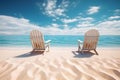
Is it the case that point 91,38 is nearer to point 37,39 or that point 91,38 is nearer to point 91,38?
point 91,38

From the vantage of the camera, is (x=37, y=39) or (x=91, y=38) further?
(x=37, y=39)

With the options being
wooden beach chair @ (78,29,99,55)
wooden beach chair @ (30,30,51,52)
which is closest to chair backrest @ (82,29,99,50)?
wooden beach chair @ (78,29,99,55)

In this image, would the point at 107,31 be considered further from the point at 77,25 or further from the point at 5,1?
the point at 5,1

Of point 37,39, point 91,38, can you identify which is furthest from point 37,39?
point 91,38

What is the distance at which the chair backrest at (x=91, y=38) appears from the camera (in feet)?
16.9

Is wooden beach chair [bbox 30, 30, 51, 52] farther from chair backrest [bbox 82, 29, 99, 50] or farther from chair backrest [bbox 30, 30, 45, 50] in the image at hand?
chair backrest [bbox 82, 29, 99, 50]

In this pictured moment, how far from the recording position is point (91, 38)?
5.25 m

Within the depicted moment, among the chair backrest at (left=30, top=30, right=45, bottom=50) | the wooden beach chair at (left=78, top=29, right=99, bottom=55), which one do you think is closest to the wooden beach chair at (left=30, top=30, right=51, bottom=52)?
the chair backrest at (left=30, top=30, right=45, bottom=50)

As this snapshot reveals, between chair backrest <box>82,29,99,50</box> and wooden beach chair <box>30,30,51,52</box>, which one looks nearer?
chair backrest <box>82,29,99,50</box>

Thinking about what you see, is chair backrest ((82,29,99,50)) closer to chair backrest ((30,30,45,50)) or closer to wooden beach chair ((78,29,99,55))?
wooden beach chair ((78,29,99,55))

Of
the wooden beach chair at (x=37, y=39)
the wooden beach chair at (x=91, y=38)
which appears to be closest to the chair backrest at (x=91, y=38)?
the wooden beach chair at (x=91, y=38)

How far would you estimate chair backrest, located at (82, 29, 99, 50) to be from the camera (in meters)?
5.14

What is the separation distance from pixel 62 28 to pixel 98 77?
3181cm

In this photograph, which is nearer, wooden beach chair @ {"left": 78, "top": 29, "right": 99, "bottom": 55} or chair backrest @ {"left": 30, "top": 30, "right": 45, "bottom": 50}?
wooden beach chair @ {"left": 78, "top": 29, "right": 99, "bottom": 55}
